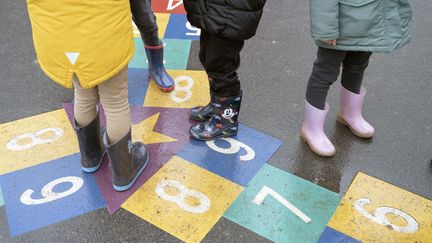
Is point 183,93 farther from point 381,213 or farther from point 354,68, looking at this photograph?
point 381,213

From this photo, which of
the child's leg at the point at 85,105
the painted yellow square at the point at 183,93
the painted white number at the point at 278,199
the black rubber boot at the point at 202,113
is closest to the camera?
the child's leg at the point at 85,105

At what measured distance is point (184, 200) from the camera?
7.13 ft

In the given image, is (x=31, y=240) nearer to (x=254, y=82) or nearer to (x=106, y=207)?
(x=106, y=207)

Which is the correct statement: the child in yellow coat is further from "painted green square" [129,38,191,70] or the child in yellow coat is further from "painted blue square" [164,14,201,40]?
"painted blue square" [164,14,201,40]

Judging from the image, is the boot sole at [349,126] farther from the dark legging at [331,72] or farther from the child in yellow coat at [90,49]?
the child in yellow coat at [90,49]

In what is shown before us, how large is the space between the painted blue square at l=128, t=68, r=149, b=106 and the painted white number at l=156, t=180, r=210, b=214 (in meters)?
0.81

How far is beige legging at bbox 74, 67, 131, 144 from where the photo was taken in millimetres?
1907

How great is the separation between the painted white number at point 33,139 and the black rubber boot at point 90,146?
1.28 ft

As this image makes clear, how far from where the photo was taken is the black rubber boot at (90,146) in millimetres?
2158

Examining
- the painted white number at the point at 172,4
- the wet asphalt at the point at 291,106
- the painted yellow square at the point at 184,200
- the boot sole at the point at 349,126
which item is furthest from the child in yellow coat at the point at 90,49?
the painted white number at the point at 172,4

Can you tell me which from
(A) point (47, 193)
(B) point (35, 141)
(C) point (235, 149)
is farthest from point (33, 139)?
(C) point (235, 149)

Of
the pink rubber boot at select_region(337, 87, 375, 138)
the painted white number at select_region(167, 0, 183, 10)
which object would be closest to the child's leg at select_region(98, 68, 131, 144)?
the pink rubber boot at select_region(337, 87, 375, 138)

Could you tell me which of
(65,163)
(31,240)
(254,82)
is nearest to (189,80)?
(254,82)

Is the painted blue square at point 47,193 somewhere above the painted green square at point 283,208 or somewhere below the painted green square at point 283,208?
below
